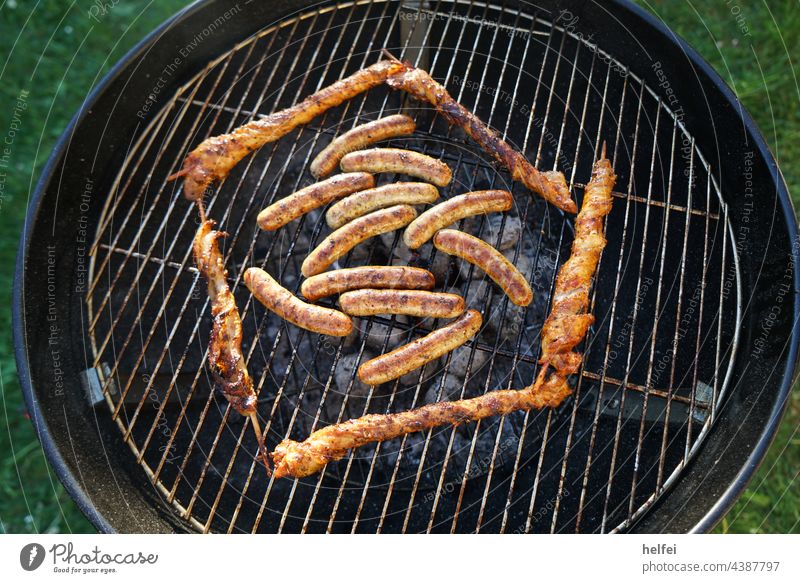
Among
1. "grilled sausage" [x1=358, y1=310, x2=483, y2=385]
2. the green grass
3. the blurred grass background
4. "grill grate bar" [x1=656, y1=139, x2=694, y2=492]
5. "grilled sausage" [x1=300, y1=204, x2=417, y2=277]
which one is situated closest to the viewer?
"grill grate bar" [x1=656, y1=139, x2=694, y2=492]

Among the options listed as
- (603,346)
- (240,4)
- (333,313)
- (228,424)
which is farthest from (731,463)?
(240,4)

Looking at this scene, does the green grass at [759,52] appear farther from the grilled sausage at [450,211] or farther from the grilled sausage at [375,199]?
A: the grilled sausage at [375,199]

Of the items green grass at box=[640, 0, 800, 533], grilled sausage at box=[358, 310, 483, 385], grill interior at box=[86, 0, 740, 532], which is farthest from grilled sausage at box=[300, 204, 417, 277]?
green grass at box=[640, 0, 800, 533]

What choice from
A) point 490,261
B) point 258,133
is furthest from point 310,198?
point 490,261

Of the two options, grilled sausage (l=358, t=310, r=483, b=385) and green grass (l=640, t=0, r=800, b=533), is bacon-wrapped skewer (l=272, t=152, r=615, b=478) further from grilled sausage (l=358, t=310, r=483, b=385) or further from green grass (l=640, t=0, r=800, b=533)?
green grass (l=640, t=0, r=800, b=533)
